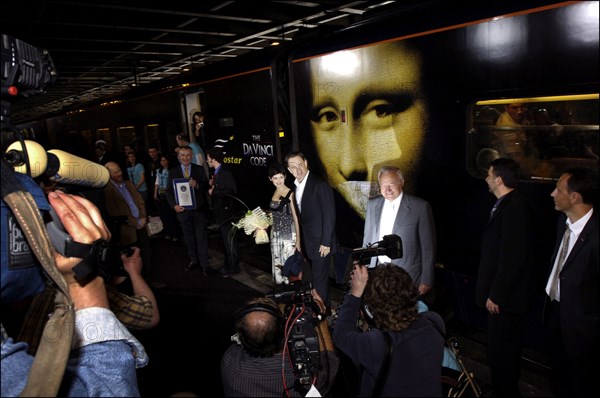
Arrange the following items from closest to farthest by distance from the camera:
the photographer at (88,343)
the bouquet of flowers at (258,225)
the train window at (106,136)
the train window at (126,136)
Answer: the photographer at (88,343) < the bouquet of flowers at (258,225) < the train window at (126,136) < the train window at (106,136)

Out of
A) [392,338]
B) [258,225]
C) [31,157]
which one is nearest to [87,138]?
[258,225]

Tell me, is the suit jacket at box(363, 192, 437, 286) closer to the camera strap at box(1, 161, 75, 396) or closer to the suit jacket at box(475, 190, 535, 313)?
the suit jacket at box(475, 190, 535, 313)

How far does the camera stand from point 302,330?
2342 millimetres

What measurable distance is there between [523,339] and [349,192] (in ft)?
7.50

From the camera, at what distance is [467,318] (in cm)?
402

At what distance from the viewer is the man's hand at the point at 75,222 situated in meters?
1.60

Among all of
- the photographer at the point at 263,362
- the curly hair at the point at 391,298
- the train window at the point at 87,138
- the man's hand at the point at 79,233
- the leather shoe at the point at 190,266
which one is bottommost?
the leather shoe at the point at 190,266

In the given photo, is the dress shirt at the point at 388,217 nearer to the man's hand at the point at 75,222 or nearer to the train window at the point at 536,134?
the train window at the point at 536,134

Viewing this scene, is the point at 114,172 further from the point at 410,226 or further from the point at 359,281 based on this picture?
the point at 359,281

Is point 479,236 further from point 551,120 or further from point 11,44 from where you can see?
point 11,44

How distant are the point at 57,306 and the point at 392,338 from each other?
148cm

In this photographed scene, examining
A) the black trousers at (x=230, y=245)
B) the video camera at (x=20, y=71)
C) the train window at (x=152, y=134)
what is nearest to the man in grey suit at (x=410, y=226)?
the video camera at (x=20, y=71)

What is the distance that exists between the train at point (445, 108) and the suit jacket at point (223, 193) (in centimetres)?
55

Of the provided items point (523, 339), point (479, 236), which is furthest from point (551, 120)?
point (523, 339)
